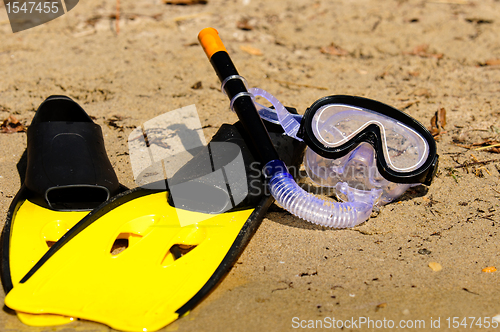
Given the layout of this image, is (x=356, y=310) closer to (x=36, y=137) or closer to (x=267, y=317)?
(x=267, y=317)

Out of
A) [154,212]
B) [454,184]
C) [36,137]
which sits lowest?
[454,184]

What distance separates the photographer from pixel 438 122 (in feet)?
8.75

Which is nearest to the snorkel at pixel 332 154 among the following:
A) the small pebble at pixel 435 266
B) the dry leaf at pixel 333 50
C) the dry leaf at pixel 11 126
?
the small pebble at pixel 435 266

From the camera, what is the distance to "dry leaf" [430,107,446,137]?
2.59 meters

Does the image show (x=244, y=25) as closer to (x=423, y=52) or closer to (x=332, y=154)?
(x=423, y=52)

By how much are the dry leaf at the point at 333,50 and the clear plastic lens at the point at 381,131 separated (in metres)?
1.65

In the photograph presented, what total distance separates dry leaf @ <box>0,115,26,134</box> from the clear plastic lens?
6.16 feet

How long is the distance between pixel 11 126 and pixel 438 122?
277cm

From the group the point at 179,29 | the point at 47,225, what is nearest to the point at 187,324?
the point at 47,225

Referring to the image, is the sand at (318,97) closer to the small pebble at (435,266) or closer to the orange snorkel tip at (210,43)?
the small pebble at (435,266)

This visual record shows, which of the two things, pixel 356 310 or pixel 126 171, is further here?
pixel 126 171

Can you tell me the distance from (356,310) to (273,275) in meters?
0.36

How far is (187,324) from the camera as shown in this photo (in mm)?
1485

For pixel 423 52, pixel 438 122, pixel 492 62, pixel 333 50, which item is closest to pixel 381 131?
pixel 438 122
